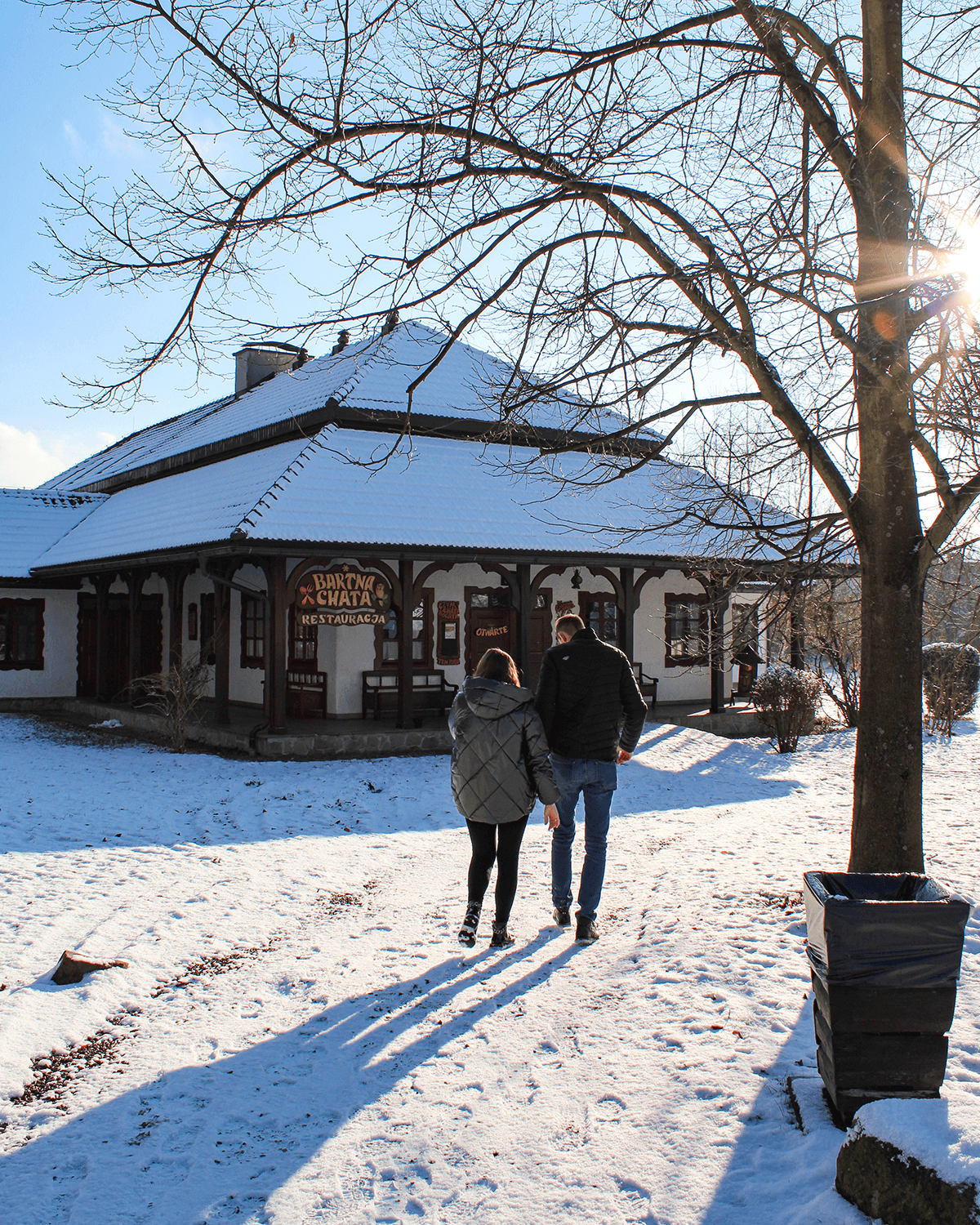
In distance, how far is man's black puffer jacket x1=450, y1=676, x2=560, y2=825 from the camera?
518 centimetres

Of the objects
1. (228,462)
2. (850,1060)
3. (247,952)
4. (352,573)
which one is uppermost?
(228,462)

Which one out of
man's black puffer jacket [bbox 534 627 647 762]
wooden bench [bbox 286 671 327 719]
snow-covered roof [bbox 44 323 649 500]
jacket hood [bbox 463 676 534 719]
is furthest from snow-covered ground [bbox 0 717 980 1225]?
snow-covered roof [bbox 44 323 649 500]

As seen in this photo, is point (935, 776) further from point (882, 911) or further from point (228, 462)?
point (228, 462)

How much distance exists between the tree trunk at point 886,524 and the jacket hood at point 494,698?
2.00 m

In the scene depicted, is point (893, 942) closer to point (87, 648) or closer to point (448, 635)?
point (448, 635)

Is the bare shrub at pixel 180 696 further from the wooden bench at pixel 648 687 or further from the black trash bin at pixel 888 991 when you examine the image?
the black trash bin at pixel 888 991

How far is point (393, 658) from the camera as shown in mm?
16641

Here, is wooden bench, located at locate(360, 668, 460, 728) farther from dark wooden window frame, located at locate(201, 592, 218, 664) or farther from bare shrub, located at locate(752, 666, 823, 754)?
bare shrub, located at locate(752, 666, 823, 754)

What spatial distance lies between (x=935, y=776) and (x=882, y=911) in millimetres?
10594

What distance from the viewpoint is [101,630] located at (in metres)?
19.9

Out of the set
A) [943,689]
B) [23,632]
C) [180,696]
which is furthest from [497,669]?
[23,632]

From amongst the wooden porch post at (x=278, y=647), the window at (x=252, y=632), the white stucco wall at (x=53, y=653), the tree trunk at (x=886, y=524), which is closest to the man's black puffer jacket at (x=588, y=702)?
the tree trunk at (x=886, y=524)

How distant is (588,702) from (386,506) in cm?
978

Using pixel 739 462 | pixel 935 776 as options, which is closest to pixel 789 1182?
pixel 739 462
